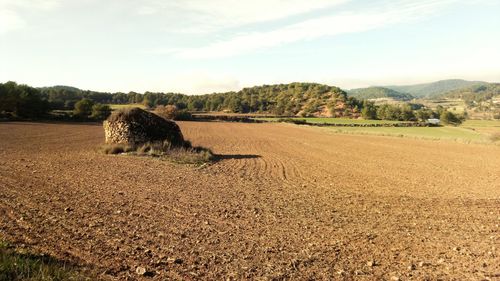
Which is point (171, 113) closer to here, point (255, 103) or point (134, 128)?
point (134, 128)

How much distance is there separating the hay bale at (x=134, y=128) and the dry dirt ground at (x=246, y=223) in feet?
20.2

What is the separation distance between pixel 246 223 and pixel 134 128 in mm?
15288

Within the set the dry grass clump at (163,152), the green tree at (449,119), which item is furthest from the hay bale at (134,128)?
the green tree at (449,119)

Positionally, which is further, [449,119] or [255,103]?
[255,103]

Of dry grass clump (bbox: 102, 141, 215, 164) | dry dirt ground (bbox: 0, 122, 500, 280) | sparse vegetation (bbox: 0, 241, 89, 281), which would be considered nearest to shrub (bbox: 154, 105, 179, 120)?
dry grass clump (bbox: 102, 141, 215, 164)

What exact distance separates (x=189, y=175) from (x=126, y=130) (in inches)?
346

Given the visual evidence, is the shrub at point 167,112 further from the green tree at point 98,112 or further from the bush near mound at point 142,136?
the bush near mound at point 142,136

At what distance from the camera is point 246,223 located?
8.38m

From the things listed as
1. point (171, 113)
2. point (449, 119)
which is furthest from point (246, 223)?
point (449, 119)

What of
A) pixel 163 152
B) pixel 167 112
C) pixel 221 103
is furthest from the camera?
pixel 221 103

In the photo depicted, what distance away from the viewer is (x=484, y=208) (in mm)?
10836

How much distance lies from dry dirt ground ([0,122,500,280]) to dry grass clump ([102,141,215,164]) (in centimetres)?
305

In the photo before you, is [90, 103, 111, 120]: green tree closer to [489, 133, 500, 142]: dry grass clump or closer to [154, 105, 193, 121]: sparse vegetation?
[154, 105, 193, 121]: sparse vegetation

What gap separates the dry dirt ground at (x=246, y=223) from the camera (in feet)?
19.3
